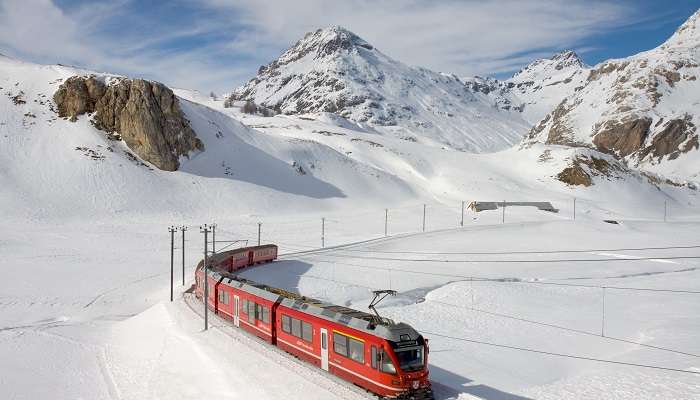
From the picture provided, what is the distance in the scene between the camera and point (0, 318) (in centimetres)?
3516

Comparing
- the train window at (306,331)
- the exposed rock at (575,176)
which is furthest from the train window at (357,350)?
the exposed rock at (575,176)

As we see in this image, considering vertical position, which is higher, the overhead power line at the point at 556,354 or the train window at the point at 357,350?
the train window at the point at 357,350

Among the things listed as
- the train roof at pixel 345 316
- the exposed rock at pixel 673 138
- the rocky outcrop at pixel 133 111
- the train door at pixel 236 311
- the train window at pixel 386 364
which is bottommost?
the train door at pixel 236 311

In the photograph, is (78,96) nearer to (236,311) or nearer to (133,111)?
(133,111)

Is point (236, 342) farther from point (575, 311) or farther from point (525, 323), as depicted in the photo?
point (575, 311)

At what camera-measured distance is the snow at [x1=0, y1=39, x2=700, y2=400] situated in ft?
82.7

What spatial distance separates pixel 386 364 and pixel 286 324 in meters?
7.34

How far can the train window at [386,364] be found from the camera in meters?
18.9

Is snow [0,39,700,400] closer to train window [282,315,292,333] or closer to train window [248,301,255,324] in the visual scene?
train window [248,301,255,324]

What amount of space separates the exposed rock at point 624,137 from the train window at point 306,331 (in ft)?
586

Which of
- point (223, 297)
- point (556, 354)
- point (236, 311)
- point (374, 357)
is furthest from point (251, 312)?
point (556, 354)

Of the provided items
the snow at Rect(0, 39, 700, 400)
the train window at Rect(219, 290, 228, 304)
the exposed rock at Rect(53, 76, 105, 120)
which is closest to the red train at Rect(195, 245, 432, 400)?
the train window at Rect(219, 290, 228, 304)

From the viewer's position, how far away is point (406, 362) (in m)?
19.2

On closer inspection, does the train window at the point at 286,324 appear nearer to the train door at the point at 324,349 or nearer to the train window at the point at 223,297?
the train door at the point at 324,349
